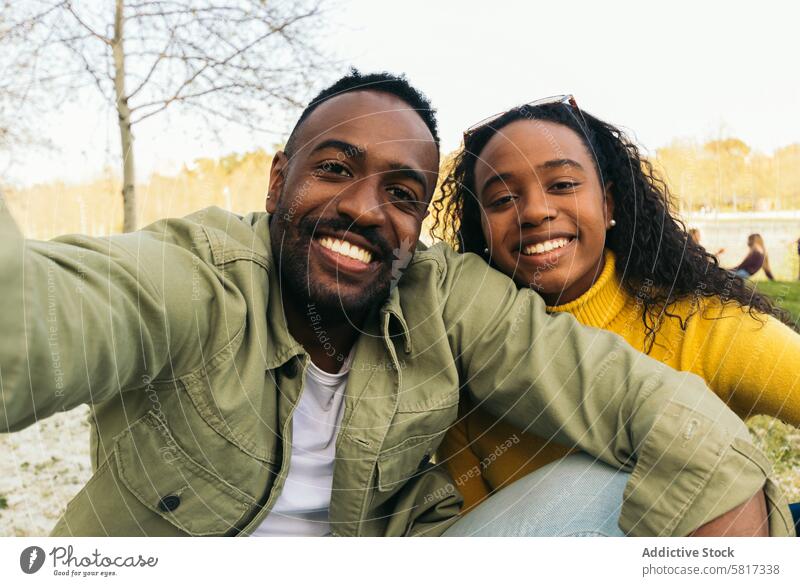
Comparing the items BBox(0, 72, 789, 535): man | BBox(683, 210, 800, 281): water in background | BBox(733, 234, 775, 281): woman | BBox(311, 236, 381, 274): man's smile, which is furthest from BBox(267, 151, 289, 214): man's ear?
BBox(733, 234, 775, 281): woman

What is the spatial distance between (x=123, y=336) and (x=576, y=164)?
69cm

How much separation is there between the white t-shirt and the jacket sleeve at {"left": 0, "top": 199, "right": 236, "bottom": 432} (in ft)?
0.67

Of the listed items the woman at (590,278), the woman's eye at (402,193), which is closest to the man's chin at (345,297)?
the woman's eye at (402,193)

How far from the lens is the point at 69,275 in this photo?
1.83 ft

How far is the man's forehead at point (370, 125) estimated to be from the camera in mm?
843

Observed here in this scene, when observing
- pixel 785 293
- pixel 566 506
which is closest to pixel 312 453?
pixel 566 506

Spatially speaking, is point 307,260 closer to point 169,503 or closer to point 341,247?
point 341,247

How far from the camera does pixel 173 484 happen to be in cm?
79

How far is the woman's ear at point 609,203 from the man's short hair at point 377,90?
1.04 ft

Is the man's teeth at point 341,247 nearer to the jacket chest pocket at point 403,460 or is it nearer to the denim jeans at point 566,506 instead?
the jacket chest pocket at point 403,460

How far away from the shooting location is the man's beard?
833mm
